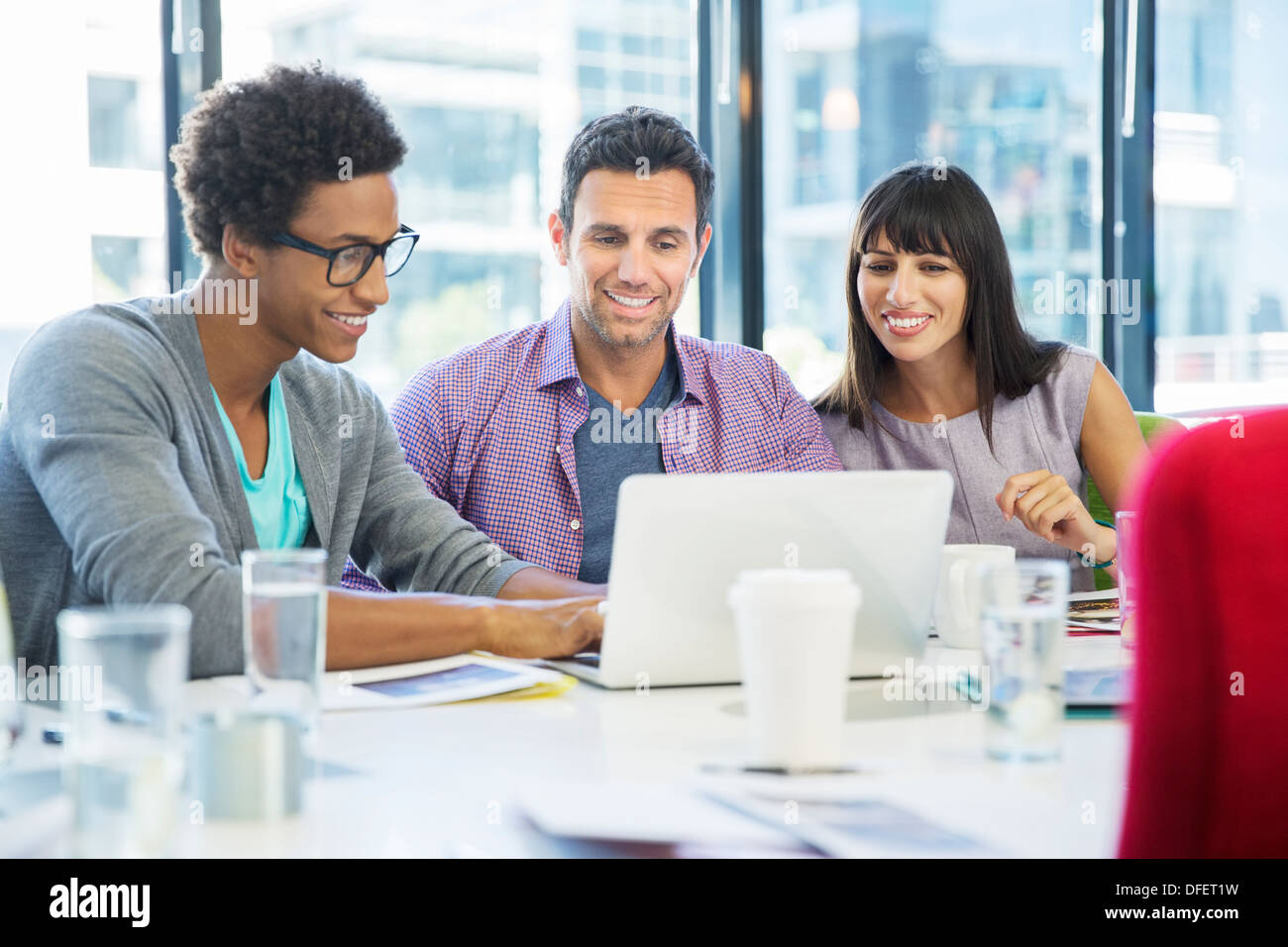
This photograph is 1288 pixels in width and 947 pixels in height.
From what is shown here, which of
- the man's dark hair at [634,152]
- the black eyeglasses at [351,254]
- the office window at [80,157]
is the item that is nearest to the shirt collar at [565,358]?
the man's dark hair at [634,152]

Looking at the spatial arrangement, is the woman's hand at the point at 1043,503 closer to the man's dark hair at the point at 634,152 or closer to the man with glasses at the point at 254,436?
the man with glasses at the point at 254,436

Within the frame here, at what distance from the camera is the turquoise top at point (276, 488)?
164 cm

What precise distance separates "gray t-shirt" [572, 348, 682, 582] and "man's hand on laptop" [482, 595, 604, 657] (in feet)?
2.26

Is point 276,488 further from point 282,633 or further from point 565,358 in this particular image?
point 282,633

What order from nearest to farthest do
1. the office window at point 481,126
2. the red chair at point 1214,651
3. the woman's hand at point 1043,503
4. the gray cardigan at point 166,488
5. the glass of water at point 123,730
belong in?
1. the glass of water at point 123,730
2. the red chair at point 1214,651
3. the gray cardigan at point 166,488
4. the woman's hand at point 1043,503
5. the office window at point 481,126

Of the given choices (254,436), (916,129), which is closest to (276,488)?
(254,436)

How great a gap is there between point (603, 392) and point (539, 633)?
0.93m

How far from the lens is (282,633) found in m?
0.89

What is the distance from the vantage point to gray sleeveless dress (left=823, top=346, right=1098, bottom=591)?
7.44ft

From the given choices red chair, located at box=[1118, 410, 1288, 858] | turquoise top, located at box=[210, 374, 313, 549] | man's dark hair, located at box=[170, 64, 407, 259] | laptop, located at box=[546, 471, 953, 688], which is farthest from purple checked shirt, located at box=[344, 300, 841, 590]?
red chair, located at box=[1118, 410, 1288, 858]

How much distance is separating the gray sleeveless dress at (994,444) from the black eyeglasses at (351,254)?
3.22 feet

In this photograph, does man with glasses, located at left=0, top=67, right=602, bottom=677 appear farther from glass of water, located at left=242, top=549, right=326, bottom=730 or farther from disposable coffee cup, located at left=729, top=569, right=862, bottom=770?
disposable coffee cup, located at left=729, top=569, right=862, bottom=770
